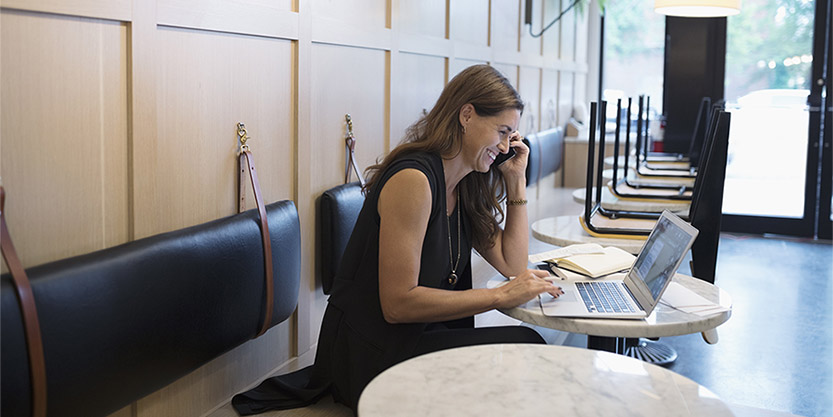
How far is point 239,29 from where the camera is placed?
2.34 metres

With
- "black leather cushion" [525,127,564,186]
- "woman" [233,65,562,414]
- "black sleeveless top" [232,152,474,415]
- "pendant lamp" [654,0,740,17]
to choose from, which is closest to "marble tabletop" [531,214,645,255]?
"woman" [233,65,562,414]

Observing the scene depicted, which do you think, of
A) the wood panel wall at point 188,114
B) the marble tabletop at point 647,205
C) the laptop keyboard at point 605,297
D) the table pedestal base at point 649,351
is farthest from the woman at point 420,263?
the table pedestal base at point 649,351

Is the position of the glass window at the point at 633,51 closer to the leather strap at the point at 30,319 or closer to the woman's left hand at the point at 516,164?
the woman's left hand at the point at 516,164

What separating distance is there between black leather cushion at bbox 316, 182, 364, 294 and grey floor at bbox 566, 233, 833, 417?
5.13 ft

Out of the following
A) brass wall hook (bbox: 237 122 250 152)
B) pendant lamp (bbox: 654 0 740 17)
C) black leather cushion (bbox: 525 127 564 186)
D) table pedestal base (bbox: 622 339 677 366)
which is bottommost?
table pedestal base (bbox: 622 339 677 366)

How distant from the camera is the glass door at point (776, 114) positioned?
679 cm

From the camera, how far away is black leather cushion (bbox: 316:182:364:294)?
2.84m

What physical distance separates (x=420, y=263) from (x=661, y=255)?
2.03ft

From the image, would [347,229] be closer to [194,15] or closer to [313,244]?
[313,244]

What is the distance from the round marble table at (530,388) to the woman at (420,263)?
437 mm

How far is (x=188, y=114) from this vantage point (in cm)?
215

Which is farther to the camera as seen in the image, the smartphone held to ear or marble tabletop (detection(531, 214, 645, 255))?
marble tabletop (detection(531, 214, 645, 255))

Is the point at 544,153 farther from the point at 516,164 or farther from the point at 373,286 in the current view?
the point at 373,286

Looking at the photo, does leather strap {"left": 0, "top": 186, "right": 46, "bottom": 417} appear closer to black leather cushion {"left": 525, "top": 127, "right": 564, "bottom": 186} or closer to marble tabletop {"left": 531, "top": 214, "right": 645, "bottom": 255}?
marble tabletop {"left": 531, "top": 214, "right": 645, "bottom": 255}
